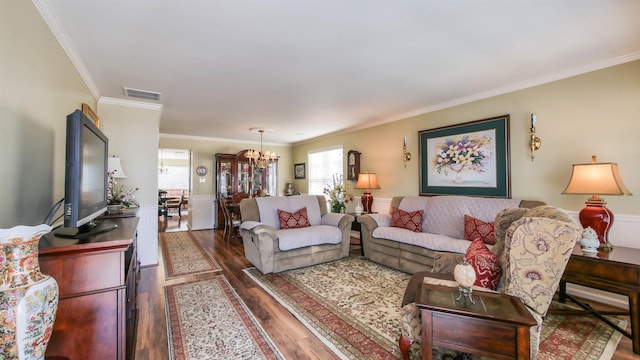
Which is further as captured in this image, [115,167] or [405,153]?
[405,153]

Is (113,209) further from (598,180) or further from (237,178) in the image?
(598,180)

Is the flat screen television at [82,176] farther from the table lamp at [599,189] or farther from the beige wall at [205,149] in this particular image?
the beige wall at [205,149]

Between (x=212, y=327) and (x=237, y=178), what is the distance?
5.23m

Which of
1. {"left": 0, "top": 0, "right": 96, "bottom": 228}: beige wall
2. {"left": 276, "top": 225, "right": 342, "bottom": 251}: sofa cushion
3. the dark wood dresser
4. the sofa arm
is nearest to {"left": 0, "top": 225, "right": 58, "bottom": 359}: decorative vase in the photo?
the dark wood dresser

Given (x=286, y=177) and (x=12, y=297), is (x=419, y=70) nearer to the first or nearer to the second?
(x=12, y=297)

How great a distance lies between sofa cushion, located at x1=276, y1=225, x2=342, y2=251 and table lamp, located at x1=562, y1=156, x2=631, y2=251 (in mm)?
2691

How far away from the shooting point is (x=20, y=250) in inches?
39.0

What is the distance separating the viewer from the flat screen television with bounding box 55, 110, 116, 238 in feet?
4.70

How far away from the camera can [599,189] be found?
2.36 metres

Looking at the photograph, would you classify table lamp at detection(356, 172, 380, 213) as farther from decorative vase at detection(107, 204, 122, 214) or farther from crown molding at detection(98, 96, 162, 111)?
decorative vase at detection(107, 204, 122, 214)

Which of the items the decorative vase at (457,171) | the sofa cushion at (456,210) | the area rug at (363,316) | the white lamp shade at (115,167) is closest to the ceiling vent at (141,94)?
the white lamp shade at (115,167)

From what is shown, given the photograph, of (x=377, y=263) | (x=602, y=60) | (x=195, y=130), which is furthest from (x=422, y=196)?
(x=195, y=130)

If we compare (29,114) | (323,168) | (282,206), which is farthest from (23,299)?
(323,168)

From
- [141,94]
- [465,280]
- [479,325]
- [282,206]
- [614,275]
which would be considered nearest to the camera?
[479,325]
